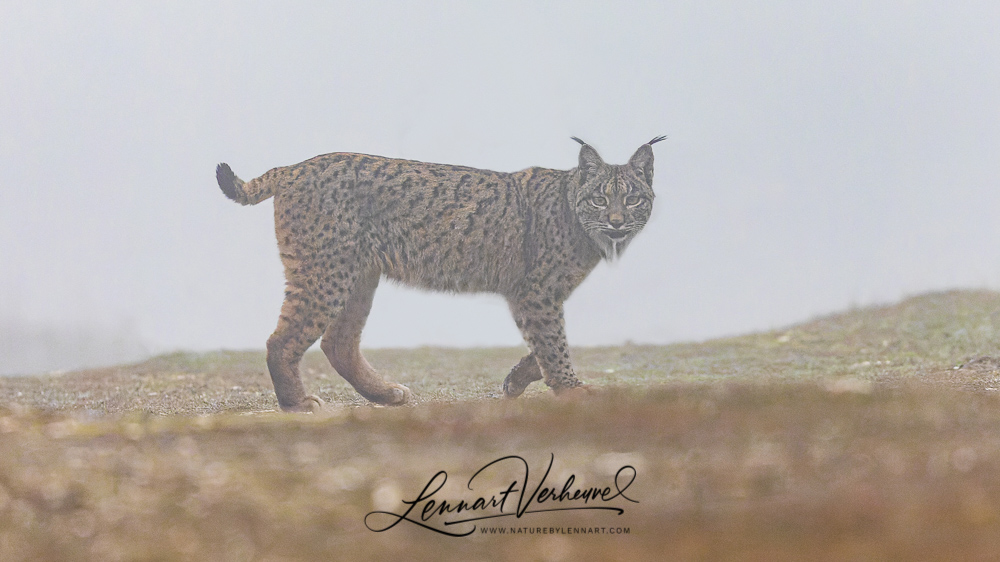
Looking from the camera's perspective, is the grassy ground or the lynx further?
the lynx

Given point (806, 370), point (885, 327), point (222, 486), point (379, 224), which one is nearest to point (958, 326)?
point (885, 327)

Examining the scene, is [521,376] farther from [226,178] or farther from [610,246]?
[226,178]

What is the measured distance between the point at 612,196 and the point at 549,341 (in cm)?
123

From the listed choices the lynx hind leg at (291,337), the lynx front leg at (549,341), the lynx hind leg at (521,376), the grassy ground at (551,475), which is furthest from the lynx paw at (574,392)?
the lynx hind leg at (291,337)

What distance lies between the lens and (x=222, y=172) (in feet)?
21.7

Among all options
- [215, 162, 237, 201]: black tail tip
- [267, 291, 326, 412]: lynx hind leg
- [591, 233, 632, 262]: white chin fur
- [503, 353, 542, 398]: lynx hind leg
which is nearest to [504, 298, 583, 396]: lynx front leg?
[503, 353, 542, 398]: lynx hind leg

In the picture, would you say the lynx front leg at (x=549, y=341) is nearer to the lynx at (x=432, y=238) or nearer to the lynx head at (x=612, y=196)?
the lynx at (x=432, y=238)

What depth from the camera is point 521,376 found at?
6.87 meters

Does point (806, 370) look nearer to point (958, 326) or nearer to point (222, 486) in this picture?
point (958, 326)

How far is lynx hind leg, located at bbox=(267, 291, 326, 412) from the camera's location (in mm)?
6324

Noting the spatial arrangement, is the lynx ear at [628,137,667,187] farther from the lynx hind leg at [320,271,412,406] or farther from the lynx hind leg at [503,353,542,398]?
the lynx hind leg at [320,271,412,406]

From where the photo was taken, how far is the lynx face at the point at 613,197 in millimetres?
6469

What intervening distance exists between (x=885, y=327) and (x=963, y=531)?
8701 millimetres

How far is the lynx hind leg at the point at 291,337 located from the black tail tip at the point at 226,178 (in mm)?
1008
